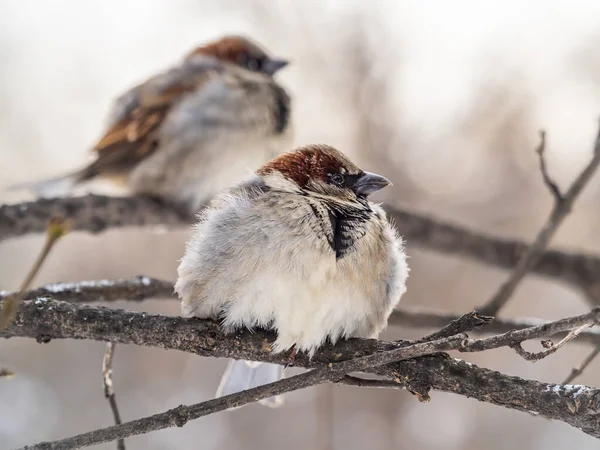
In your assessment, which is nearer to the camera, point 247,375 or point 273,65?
point 247,375

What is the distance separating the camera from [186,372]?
5.65 metres

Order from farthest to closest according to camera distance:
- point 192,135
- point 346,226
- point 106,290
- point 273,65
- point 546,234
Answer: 1. point 273,65
2. point 192,135
3. point 546,234
4. point 106,290
5. point 346,226

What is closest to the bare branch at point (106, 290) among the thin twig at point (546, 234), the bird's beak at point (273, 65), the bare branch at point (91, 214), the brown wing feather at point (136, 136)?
the bare branch at point (91, 214)

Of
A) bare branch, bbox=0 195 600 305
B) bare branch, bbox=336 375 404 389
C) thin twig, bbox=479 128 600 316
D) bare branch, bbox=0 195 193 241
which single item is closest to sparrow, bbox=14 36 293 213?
bare branch, bbox=0 195 193 241

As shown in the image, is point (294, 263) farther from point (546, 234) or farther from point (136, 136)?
point (136, 136)

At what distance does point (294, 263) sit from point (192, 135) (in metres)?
2.28

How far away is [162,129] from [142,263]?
2.05 m

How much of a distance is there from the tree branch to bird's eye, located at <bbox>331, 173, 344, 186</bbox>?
0.63 metres

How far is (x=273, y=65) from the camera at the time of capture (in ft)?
14.3

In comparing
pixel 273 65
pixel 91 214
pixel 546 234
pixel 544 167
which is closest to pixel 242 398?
pixel 544 167

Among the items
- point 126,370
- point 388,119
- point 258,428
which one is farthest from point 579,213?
point 126,370

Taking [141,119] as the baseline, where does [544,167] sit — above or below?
above

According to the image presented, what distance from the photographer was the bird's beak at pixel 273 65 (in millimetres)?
4371

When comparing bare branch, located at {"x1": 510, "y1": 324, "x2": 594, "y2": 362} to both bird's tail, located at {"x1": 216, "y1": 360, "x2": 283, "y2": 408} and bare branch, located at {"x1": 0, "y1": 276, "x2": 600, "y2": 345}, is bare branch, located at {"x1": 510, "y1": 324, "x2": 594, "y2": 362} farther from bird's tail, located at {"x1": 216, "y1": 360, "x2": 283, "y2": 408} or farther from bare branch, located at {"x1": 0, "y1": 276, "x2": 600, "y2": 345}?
bird's tail, located at {"x1": 216, "y1": 360, "x2": 283, "y2": 408}
